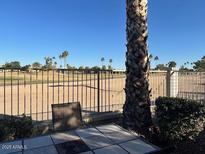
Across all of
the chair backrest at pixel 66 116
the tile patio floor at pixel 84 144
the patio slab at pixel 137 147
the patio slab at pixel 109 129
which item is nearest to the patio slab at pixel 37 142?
the tile patio floor at pixel 84 144

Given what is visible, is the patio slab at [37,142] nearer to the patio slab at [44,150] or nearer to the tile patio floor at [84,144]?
the tile patio floor at [84,144]

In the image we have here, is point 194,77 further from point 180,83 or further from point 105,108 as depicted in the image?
point 105,108

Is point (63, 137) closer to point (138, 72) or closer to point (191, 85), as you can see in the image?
point (138, 72)

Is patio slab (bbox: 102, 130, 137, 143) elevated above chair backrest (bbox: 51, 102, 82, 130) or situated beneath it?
situated beneath

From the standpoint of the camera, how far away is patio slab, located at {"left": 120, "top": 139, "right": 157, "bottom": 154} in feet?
12.6

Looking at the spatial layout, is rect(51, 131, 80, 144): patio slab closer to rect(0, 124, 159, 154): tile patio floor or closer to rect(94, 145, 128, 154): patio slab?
rect(0, 124, 159, 154): tile patio floor

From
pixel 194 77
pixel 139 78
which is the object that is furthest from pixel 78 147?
pixel 194 77

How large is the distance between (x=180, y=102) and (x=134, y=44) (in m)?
1.75

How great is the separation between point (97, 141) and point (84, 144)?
28 centimetres

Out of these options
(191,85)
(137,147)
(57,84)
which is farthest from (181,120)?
(57,84)

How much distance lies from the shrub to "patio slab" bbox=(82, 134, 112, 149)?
5.54 ft

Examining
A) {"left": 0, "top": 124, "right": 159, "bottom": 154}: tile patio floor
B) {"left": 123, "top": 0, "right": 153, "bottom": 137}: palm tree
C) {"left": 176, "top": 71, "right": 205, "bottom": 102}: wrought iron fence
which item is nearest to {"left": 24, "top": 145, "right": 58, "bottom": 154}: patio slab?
{"left": 0, "top": 124, "right": 159, "bottom": 154}: tile patio floor

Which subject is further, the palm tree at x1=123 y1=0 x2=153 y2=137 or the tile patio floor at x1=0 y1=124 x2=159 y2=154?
the palm tree at x1=123 y1=0 x2=153 y2=137

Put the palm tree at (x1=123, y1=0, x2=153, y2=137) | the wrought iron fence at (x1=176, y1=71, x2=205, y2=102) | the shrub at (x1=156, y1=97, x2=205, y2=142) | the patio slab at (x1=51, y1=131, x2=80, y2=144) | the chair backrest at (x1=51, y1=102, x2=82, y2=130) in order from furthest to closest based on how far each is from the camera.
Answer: the wrought iron fence at (x1=176, y1=71, x2=205, y2=102), the palm tree at (x1=123, y1=0, x2=153, y2=137), the shrub at (x1=156, y1=97, x2=205, y2=142), the chair backrest at (x1=51, y1=102, x2=82, y2=130), the patio slab at (x1=51, y1=131, x2=80, y2=144)
